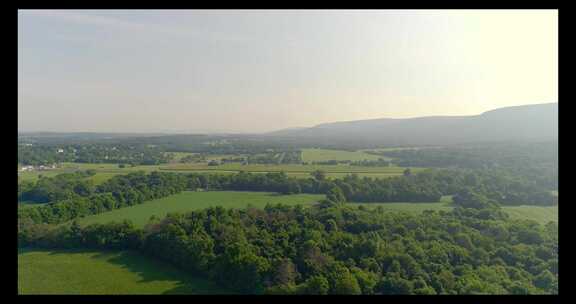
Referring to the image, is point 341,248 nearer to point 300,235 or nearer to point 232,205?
point 300,235

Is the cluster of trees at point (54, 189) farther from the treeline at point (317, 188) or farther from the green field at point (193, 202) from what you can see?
the green field at point (193, 202)

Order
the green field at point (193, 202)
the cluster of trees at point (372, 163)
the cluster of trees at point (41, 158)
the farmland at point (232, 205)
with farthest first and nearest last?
the cluster of trees at point (372, 163) → the cluster of trees at point (41, 158) → the green field at point (193, 202) → the farmland at point (232, 205)

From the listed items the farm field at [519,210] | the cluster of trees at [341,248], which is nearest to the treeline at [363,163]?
the farm field at [519,210]

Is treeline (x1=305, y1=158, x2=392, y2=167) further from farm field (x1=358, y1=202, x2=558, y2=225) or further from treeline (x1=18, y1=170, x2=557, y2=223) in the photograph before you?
farm field (x1=358, y1=202, x2=558, y2=225)

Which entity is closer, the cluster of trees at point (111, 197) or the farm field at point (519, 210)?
the farm field at point (519, 210)

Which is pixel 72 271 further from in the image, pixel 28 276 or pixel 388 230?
pixel 388 230

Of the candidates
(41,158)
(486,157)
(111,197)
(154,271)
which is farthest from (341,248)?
(41,158)
